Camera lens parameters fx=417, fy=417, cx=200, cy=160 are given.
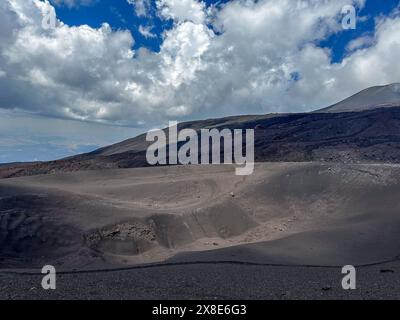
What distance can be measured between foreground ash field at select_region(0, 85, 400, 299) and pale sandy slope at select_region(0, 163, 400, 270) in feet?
0.19

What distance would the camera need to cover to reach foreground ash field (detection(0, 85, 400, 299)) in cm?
1041

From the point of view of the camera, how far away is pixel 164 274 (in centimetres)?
1148

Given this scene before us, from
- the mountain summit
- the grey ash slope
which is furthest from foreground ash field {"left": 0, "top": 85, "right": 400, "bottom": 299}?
the mountain summit

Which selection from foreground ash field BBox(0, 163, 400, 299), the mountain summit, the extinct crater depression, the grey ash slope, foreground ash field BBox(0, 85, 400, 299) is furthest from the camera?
the mountain summit

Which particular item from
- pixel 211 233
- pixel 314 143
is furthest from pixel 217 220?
pixel 314 143

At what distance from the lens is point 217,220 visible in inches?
863

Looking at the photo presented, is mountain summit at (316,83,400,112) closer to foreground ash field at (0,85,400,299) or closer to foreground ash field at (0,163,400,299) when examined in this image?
foreground ash field at (0,85,400,299)

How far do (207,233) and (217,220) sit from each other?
1.34 m

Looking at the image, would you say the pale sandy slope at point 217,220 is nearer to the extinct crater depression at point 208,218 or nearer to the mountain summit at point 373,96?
the extinct crater depression at point 208,218

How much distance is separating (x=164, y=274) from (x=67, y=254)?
25.5ft

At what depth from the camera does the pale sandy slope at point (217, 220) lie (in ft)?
53.0

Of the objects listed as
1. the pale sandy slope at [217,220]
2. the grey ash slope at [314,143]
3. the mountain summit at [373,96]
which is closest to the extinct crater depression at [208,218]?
the pale sandy slope at [217,220]
